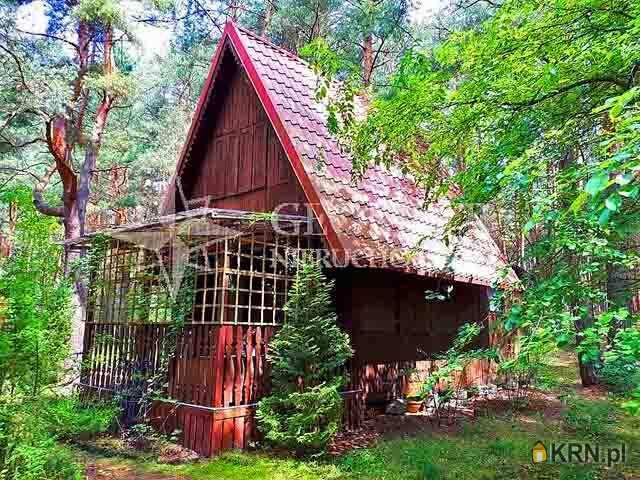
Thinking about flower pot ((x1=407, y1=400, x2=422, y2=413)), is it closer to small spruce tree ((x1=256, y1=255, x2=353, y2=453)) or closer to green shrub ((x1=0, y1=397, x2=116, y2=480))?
small spruce tree ((x1=256, y1=255, x2=353, y2=453))

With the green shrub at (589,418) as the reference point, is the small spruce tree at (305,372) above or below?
above

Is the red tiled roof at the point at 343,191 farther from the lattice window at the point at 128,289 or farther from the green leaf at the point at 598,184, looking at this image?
the green leaf at the point at 598,184

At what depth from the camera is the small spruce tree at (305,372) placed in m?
5.77

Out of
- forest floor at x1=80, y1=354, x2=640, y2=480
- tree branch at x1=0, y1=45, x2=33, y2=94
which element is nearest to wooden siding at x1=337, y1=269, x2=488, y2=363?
forest floor at x1=80, y1=354, x2=640, y2=480

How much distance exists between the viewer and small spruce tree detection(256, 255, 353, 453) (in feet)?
18.9

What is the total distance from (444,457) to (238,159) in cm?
617

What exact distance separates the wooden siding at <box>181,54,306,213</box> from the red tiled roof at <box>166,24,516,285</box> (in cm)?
49

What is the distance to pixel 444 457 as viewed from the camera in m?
5.92

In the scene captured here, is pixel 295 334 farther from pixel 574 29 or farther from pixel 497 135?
pixel 574 29

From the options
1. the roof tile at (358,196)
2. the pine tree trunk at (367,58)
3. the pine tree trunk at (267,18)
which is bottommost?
the roof tile at (358,196)

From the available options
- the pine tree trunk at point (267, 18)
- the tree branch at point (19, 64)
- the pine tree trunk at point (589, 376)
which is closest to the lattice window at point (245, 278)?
the tree branch at point (19, 64)

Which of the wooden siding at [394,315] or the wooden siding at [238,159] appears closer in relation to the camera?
the wooden siding at [394,315]

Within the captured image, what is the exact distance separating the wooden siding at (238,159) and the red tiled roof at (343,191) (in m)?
0.49

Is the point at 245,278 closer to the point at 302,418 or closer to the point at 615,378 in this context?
the point at 302,418
